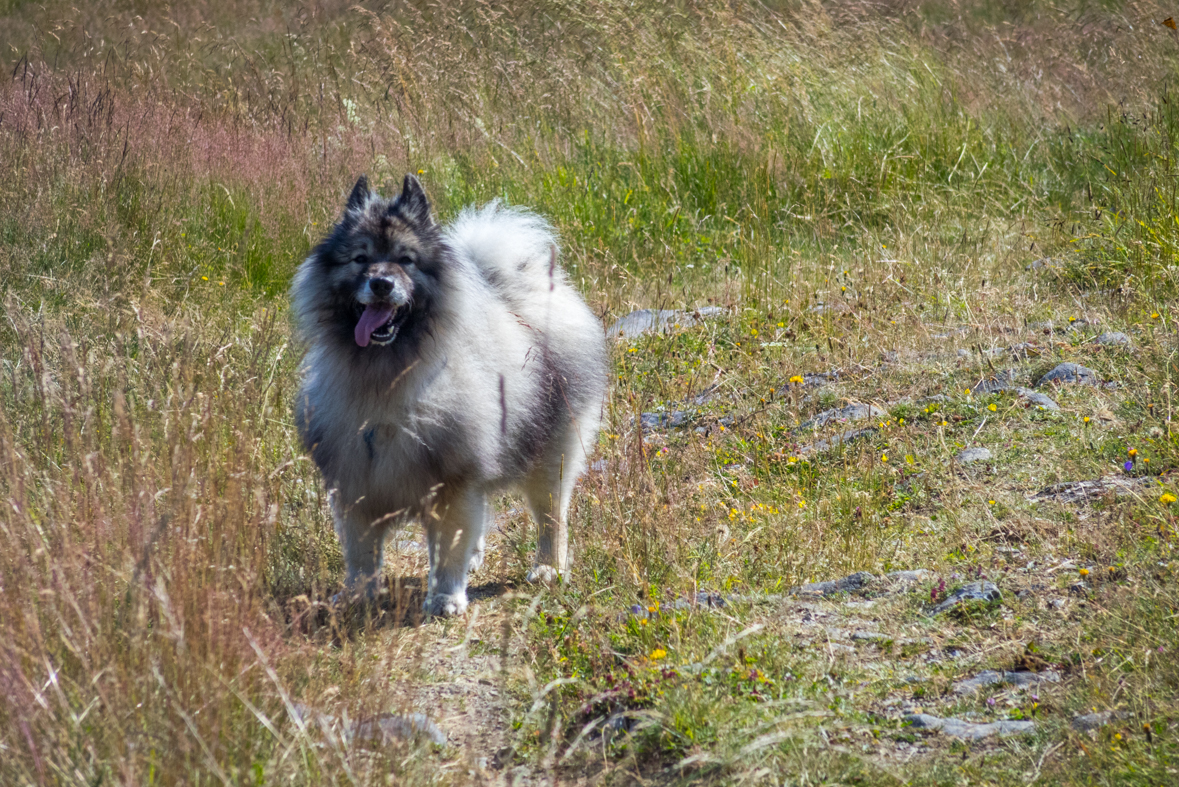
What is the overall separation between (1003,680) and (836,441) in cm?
217

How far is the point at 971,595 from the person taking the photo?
11.6ft

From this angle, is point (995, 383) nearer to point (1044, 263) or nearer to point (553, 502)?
point (1044, 263)

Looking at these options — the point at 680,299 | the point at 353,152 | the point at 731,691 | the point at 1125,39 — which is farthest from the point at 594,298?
the point at 1125,39

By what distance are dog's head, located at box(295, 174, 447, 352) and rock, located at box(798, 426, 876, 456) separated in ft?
6.83

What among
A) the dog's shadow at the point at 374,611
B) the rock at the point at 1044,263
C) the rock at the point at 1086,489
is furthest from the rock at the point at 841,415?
the rock at the point at 1044,263

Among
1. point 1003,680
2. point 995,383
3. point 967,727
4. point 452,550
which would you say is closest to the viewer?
point 967,727

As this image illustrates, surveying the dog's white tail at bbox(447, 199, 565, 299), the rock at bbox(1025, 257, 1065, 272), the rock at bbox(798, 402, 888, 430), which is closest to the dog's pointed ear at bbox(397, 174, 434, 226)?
the dog's white tail at bbox(447, 199, 565, 299)

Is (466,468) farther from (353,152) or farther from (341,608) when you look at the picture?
(353,152)

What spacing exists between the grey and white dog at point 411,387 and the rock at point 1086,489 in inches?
75.1

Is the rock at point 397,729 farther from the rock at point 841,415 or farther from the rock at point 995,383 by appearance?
the rock at point 995,383

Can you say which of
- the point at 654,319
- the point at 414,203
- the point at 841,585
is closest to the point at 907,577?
the point at 841,585

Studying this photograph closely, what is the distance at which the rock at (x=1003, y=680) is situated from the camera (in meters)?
3.01

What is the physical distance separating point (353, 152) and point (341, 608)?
5.23 m

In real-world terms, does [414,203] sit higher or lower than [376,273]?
higher
